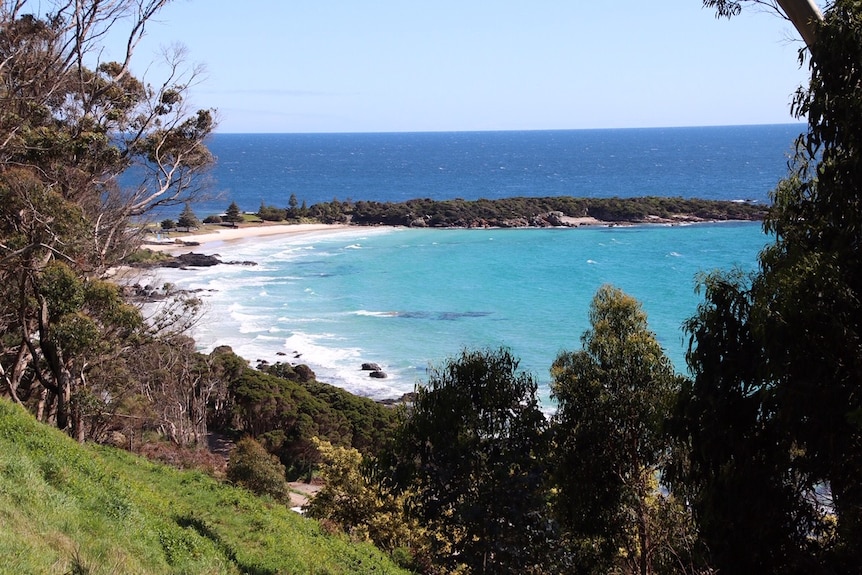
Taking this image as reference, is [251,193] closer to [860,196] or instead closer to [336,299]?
[336,299]

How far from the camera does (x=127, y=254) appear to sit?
64.8 feet

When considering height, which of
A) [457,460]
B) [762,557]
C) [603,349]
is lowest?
[457,460]

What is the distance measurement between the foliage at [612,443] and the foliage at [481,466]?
0.49 meters

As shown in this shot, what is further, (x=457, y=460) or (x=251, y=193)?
(x=251, y=193)

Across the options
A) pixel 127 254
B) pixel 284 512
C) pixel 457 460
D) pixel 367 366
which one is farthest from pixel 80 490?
pixel 367 366

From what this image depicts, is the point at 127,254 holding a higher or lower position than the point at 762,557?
higher

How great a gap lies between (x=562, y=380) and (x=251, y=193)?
11898 cm

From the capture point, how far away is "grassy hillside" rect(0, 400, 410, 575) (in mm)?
6902

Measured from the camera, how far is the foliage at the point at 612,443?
10.7 metres

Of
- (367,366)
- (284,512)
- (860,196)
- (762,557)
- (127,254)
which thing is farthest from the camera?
(367,366)

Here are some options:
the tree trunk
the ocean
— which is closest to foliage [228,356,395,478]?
the ocean

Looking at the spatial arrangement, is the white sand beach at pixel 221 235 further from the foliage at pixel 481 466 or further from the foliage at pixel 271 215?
the foliage at pixel 481 466

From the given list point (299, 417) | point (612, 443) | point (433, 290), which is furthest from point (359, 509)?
point (433, 290)

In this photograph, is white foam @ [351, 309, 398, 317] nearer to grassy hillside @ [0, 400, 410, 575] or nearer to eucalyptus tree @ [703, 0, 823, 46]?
grassy hillside @ [0, 400, 410, 575]
